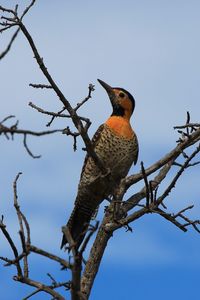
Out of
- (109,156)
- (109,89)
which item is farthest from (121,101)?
(109,156)

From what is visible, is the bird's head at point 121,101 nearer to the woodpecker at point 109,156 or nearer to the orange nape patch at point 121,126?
the woodpecker at point 109,156

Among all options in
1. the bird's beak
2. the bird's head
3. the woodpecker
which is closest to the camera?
the woodpecker

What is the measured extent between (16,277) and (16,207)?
71cm

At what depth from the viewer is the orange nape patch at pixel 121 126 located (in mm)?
9867

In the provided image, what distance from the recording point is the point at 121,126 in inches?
393

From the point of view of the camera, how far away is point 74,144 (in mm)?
7473

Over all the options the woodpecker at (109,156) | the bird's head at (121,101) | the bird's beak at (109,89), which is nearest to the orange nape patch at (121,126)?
the woodpecker at (109,156)

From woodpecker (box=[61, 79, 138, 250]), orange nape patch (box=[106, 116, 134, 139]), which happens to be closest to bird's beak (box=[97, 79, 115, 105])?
woodpecker (box=[61, 79, 138, 250])

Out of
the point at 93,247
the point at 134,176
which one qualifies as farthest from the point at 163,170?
the point at 93,247

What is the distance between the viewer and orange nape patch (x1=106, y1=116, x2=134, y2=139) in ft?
32.4

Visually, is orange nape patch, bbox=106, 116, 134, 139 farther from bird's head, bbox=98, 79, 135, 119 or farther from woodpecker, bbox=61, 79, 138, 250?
bird's head, bbox=98, 79, 135, 119

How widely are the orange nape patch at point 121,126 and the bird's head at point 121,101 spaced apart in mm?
150

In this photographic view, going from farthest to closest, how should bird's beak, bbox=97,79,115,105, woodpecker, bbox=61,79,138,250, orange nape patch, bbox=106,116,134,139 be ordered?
1. bird's beak, bbox=97,79,115,105
2. orange nape patch, bbox=106,116,134,139
3. woodpecker, bbox=61,79,138,250

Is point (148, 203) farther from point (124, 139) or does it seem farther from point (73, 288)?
point (124, 139)
